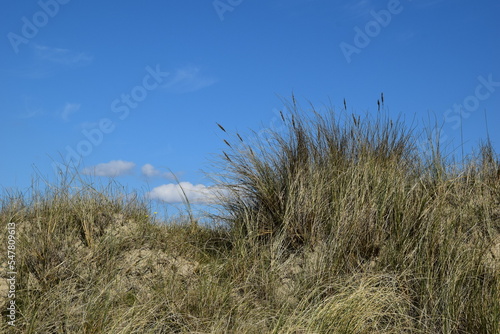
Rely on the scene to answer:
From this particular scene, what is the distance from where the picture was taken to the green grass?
3859 millimetres

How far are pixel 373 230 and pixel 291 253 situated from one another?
82 cm

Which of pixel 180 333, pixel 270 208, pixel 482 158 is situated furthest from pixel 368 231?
pixel 482 158

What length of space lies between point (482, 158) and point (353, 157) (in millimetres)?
2269

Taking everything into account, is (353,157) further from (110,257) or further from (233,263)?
(110,257)

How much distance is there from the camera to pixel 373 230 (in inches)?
190

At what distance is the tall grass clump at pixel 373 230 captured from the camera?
12.8 feet

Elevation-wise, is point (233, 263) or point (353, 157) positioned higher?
point (353, 157)

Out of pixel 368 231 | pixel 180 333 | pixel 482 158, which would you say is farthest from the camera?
pixel 482 158

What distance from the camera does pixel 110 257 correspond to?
4.86m

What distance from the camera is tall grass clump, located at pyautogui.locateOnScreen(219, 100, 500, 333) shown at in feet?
12.8

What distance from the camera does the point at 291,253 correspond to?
5043 mm

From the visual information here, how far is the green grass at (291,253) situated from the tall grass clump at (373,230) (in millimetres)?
16

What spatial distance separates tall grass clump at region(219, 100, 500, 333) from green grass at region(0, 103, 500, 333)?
16mm

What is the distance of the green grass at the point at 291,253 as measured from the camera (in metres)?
3.86
